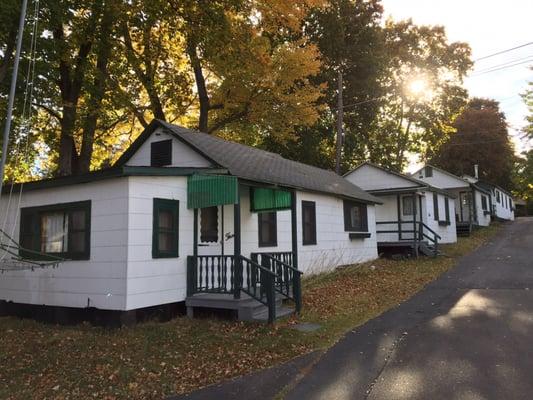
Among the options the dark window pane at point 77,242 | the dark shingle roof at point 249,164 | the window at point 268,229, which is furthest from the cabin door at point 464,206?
the dark window pane at point 77,242

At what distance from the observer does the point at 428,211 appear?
78.6ft

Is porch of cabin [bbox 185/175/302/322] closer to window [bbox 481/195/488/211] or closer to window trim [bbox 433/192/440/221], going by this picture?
window trim [bbox 433/192/440/221]

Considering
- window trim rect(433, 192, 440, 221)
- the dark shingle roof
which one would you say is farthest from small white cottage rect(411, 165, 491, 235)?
the dark shingle roof

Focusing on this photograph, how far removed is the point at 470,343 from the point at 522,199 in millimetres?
70948

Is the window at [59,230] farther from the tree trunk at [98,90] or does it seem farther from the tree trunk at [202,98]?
the tree trunk at [202,98]

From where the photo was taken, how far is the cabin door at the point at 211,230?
11.1 m

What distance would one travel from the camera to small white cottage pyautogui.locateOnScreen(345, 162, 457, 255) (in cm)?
2108

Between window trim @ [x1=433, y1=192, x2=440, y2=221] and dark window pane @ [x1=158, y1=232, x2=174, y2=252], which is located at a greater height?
window trim @ [x1=433, y1=192, x2=440, y2=221]

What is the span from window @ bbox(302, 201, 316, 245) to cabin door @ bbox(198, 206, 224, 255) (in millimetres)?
3992

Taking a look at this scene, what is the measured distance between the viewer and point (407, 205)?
23.2 metres

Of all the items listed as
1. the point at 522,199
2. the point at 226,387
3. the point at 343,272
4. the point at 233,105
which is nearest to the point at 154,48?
the point at 233,105

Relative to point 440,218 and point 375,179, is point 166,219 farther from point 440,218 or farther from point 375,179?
point 440,218

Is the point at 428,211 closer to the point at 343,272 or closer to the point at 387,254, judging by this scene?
the point at 387,254

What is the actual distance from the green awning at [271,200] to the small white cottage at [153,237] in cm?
3
